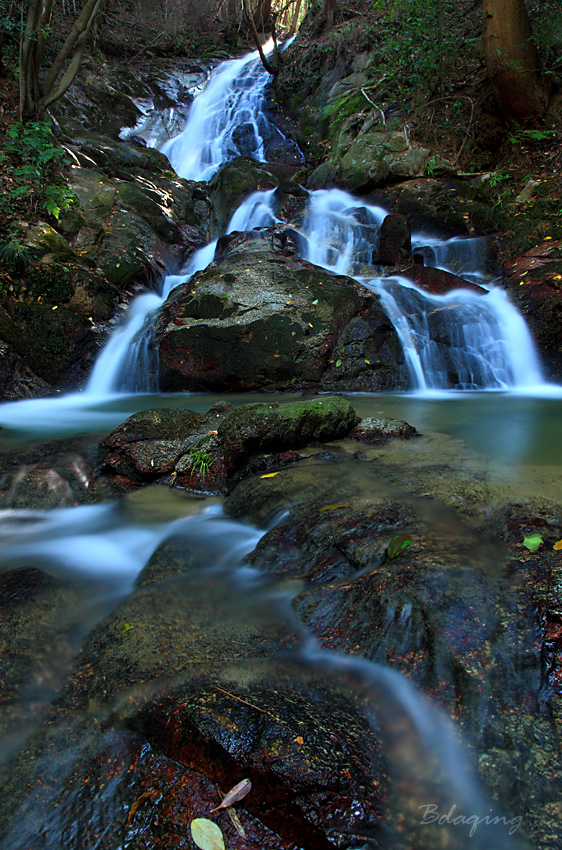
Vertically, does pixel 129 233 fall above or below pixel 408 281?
above

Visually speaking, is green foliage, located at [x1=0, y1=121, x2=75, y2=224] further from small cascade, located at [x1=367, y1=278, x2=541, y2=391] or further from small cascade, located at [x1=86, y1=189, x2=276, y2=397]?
small cascade, located at [x1=367, y1=278, x2=541, y2=391]

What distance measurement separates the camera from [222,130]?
18641 millimetres

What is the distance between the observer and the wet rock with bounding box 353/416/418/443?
475cm

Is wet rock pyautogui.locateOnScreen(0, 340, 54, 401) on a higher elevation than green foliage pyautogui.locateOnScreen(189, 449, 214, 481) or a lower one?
higher

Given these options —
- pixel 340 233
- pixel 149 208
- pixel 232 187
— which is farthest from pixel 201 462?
pixel 232 187

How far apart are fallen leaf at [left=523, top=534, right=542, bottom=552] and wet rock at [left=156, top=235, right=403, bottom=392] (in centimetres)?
559

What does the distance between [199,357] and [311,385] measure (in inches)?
81.7

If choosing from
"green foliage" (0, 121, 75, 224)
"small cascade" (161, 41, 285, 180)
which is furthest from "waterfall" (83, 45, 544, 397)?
"small cascade" (161, 41, 285, 180)

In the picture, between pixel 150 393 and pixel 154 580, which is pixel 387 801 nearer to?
pixel 154 580

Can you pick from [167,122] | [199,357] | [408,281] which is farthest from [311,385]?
[167,122]

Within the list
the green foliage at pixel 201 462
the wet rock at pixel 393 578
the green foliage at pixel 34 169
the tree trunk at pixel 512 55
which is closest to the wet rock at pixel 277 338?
the green foliage at pixel 201 462

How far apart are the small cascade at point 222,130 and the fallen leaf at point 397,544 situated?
17896 millimetres

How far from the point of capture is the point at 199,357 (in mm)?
8172

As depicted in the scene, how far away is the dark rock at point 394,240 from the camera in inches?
413
